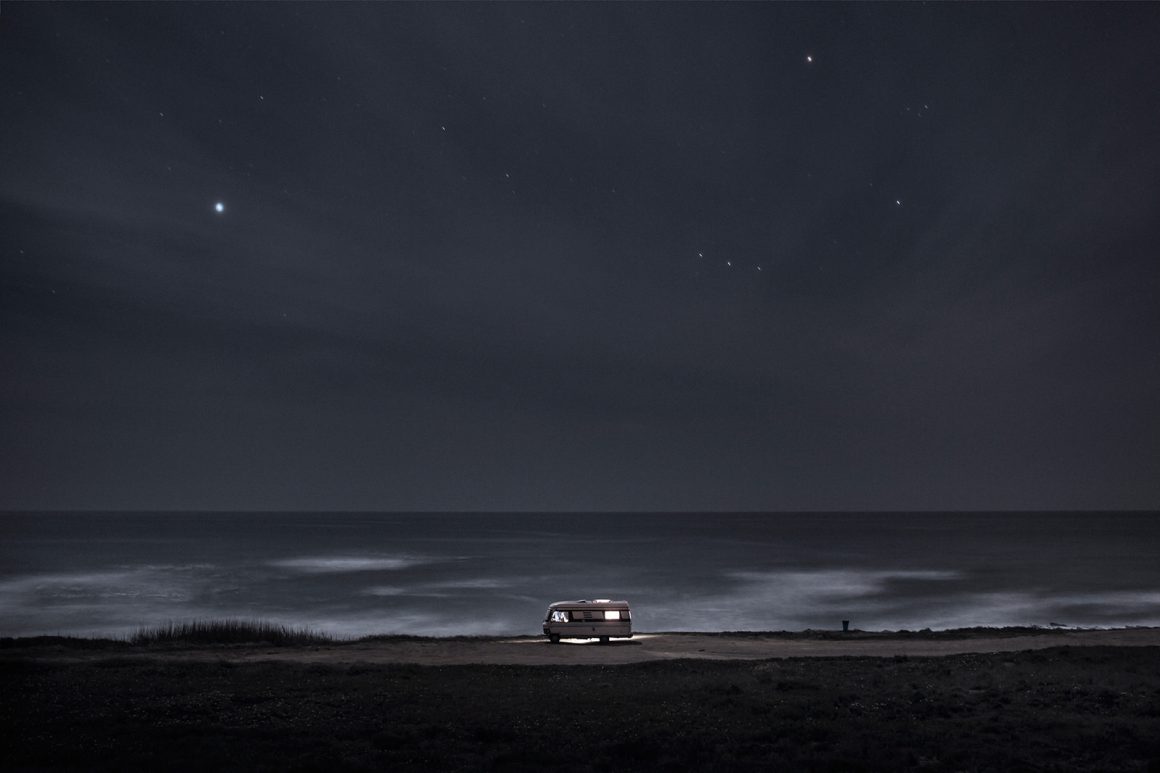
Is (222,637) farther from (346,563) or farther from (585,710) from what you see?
(346,563)

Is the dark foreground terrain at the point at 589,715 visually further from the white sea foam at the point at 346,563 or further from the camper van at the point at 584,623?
the white sea foam at the point at 346,563

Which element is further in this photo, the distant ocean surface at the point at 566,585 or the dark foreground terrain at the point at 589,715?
the distant ocean surface at the point at 566,585

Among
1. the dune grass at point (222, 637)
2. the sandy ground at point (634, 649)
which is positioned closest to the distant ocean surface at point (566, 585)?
the dune grass at point (222, 637)

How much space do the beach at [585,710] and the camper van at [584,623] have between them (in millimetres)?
4455

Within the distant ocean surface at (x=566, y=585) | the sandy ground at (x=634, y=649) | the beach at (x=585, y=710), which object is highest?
the beach at (x=585, y=710)

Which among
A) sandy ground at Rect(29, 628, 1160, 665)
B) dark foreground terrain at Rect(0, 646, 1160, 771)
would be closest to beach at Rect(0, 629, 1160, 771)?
dark foreground terrain at Rect(0, 646, 1160, 771)

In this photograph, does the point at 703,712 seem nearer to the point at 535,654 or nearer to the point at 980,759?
the point at 980,759

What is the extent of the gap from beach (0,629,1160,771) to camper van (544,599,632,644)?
14.6 ft

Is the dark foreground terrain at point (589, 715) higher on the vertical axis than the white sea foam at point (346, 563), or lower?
higher

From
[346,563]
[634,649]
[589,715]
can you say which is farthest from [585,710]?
[346,563]

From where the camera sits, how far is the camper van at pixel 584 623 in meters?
32.5

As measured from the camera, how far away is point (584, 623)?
3269 centimetres

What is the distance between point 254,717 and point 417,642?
15364 millimetres

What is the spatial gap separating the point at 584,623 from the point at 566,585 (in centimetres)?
5508
